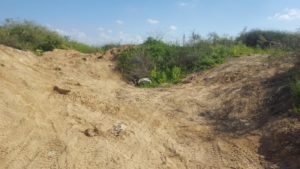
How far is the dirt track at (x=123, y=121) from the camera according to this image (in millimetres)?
6566

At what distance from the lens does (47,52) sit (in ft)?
44.5

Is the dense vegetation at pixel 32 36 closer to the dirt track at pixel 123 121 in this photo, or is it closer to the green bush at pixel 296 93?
the dirt track at pixel 123 121

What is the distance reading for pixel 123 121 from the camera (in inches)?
309

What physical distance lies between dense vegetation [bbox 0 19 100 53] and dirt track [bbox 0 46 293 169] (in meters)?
3.20

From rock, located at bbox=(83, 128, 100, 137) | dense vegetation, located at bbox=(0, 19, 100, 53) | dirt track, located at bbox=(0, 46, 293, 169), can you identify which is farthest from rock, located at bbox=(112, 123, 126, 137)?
dense vegetation, located at bbox=(0, 19, 100, 53)

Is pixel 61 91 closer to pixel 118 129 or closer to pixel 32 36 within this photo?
pixel 118 129

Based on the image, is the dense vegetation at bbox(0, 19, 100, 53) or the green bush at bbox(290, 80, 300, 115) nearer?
the green bush at bbox(290, 80, 300, 115)

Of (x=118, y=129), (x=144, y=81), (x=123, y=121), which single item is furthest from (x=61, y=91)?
(x=144, y=81)

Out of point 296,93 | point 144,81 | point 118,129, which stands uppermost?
point 296,93

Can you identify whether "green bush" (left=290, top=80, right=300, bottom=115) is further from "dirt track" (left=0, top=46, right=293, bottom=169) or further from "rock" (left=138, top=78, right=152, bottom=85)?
"rock" (left=138, top=78, right=152, bottom=85)

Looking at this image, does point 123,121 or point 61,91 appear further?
point 61,91

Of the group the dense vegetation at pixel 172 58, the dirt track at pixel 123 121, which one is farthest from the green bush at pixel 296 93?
the dense vegetation at pixel 172 58

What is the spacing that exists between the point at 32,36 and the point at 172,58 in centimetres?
423

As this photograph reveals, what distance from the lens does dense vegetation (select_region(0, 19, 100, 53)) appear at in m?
13.8
